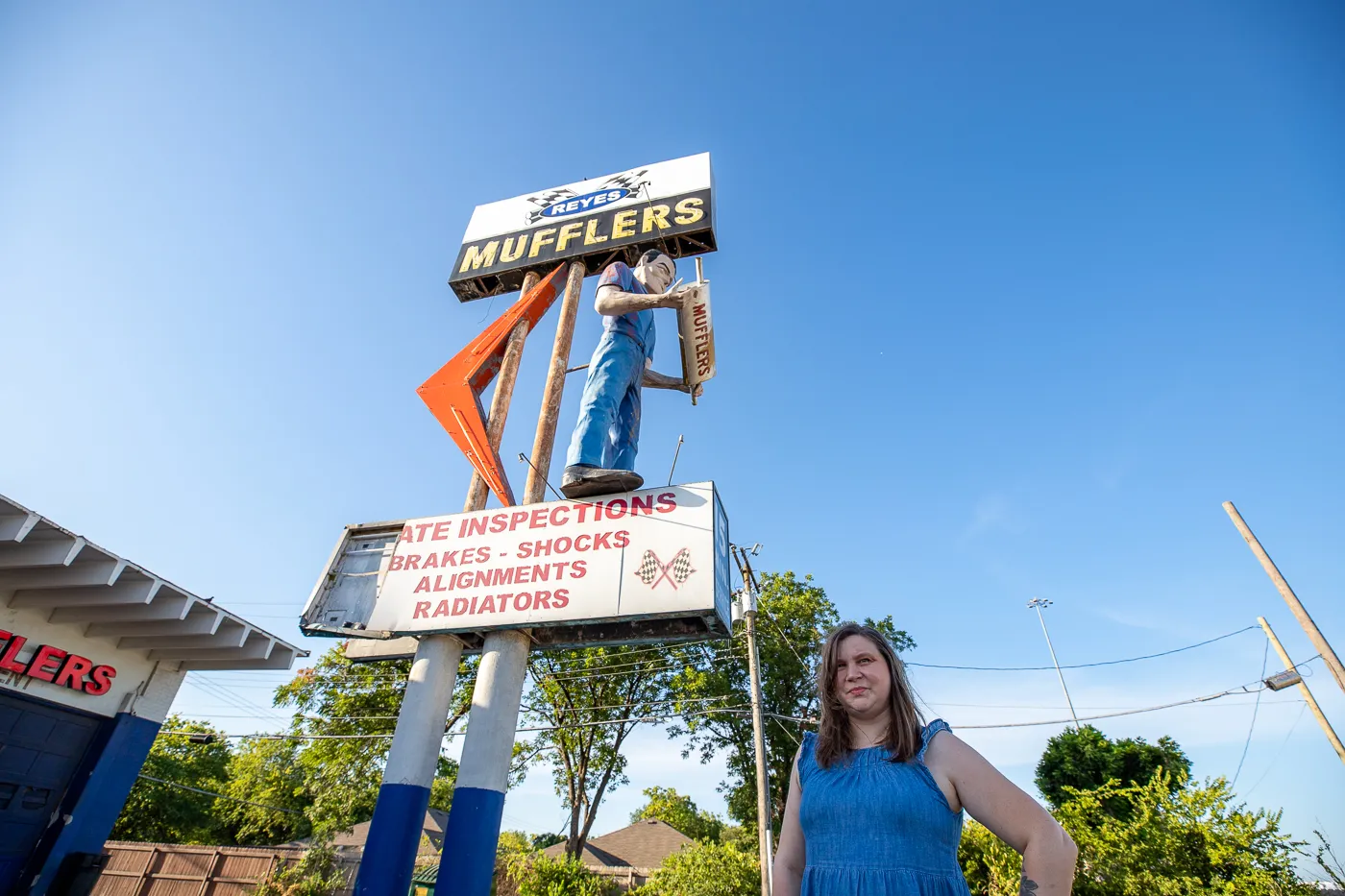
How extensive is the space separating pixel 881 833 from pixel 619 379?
17.3ft

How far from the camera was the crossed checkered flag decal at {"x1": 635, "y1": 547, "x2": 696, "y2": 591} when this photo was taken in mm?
5305

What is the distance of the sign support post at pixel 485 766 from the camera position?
4.75 metres

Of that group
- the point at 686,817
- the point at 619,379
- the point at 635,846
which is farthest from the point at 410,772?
the point at 686,817

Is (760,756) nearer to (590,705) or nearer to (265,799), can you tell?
(590,705)

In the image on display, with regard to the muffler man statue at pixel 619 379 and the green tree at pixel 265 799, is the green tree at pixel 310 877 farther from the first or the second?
the muffler man statue at pixel 619 379

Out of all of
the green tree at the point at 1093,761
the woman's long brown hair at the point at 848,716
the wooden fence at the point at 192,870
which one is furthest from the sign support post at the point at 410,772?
the green tree at the point at 1093,761

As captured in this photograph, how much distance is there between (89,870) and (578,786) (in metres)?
16.3

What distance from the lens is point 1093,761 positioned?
29.5 metres

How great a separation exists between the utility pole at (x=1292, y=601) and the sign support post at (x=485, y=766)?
50.0 feet

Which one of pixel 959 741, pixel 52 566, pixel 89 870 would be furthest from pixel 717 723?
pixel 959 741

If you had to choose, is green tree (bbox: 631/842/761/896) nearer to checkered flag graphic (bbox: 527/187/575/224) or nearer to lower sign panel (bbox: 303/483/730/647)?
lower sign panel (bbox: 303/483/730/647)

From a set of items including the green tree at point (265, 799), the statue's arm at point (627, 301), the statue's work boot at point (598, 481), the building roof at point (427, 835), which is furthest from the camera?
the building roof at point (427, 835)

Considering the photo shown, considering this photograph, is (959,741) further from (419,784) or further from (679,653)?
(679,653)

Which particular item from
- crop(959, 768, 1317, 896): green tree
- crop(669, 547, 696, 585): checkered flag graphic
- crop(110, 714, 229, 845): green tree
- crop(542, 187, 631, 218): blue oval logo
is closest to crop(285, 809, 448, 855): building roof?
crop(110, 714, 229, 845): green tree
